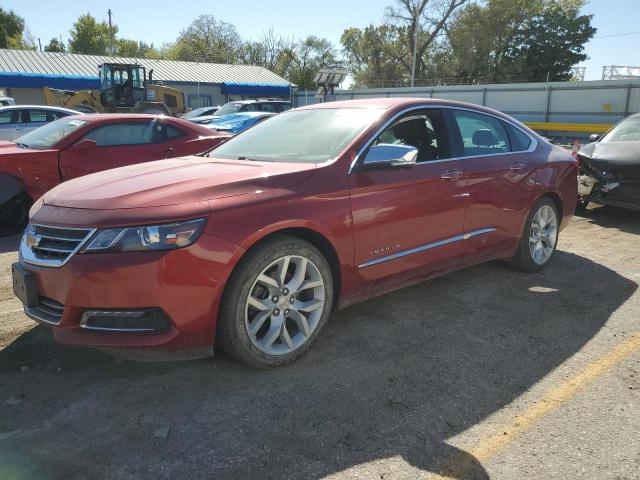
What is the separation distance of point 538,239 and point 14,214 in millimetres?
6011

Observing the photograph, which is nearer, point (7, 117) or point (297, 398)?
point (297, 398)

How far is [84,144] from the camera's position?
22.4ft

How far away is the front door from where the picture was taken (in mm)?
3467

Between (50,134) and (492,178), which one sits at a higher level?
(50,134)

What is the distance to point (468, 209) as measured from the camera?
418cm

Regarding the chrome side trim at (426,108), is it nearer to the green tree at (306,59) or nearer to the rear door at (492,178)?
the rear door at (492,178)

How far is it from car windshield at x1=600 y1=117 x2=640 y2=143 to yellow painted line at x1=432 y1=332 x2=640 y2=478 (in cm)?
540

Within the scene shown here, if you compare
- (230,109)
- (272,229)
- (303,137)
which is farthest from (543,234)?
(230,109)

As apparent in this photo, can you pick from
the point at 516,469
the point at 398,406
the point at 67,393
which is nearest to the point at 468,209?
the point at 398,406

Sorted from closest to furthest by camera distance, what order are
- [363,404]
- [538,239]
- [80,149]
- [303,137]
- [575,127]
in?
[363,404] < [303,137] < [538,239] < [80,149] < [575,127]

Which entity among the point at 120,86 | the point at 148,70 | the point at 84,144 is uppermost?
the point at 148,70

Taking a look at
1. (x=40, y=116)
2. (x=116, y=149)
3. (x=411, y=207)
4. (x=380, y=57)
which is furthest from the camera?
(x=380, y=57)

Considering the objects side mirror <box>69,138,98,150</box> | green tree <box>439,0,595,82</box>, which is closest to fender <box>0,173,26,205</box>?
side mirror <box>69,138,98,150</box>

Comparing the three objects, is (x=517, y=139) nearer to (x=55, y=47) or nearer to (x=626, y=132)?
(x=626, y=132)
